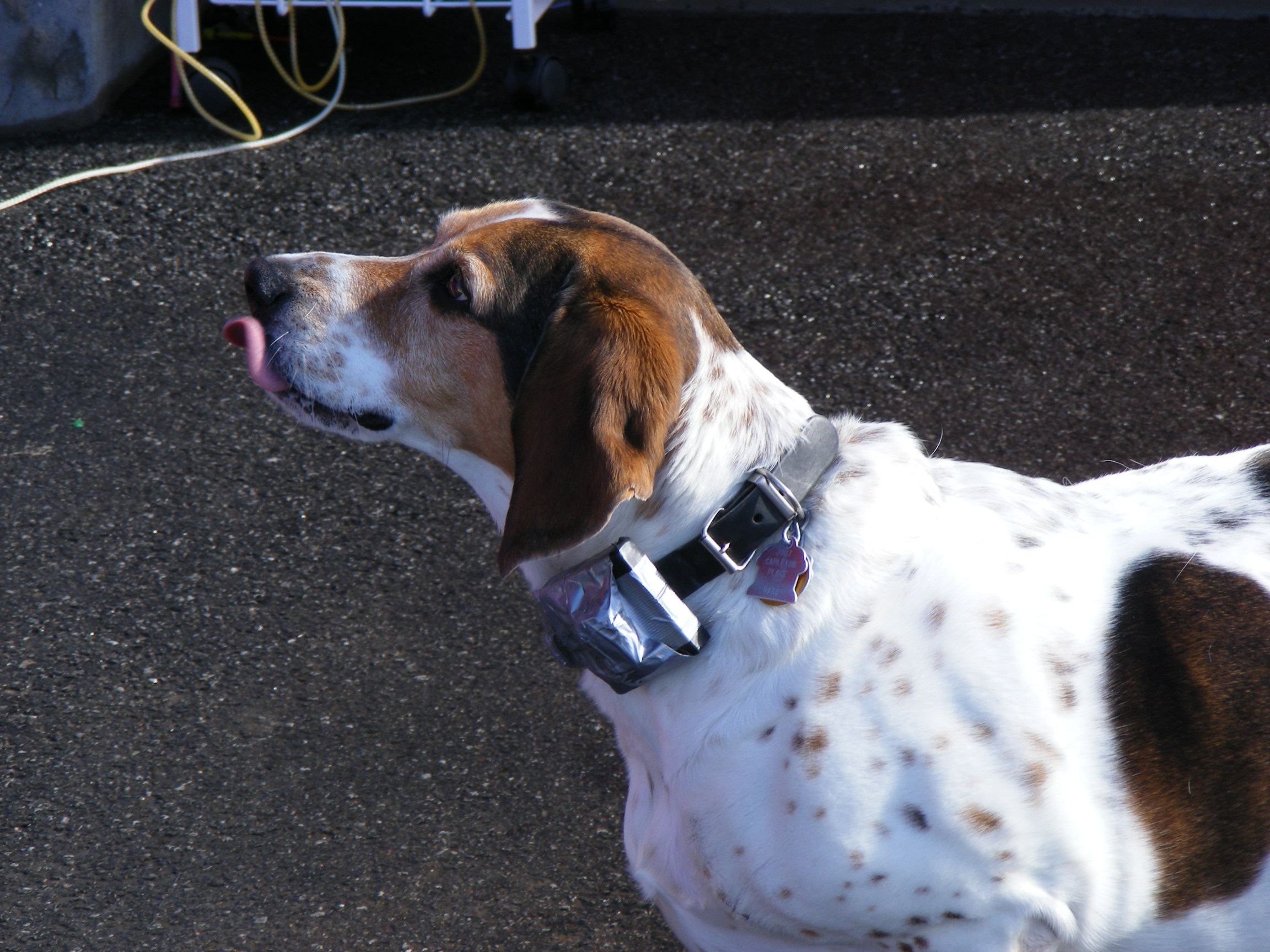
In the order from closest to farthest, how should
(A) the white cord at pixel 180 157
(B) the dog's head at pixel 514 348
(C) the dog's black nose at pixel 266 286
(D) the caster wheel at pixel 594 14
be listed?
1. (B) the dog's head at pixel 514 348
2. (C) the dog's black nose at pixel 266 286
3. (A) the white cord at pixel 180 157
4. (D) the caster wheel at pixel 594 14

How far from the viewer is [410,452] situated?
424 centimetres

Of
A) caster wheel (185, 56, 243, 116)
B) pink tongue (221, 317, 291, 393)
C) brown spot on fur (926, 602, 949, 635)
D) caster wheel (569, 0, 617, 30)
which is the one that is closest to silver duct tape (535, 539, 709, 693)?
brown spot on fur (926, 602, 949, 635)

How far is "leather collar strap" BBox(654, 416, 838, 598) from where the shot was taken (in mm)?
1912

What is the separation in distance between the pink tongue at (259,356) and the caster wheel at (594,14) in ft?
17.4

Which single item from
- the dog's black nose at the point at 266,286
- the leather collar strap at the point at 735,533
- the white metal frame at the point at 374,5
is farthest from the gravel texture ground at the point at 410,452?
the dog's black nose at the point at 266,286

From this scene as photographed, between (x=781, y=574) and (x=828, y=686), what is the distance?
0.20m

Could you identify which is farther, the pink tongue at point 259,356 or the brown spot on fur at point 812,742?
the pink tongue at point 259,356

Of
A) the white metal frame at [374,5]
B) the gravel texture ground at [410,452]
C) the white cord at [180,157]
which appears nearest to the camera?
the gravel texture ground at [410,452]

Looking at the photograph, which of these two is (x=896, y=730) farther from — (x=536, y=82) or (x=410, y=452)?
(x=536, y=82)

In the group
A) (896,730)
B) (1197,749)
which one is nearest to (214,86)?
(896,730)

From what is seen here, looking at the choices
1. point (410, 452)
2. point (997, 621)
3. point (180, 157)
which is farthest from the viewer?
point (180, 157)

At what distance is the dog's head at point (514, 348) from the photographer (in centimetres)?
195

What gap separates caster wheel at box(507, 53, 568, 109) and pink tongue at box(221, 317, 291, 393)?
3888 millimetres

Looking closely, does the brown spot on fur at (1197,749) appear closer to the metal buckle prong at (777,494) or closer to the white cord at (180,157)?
the metal buckle prong at (777,494)
